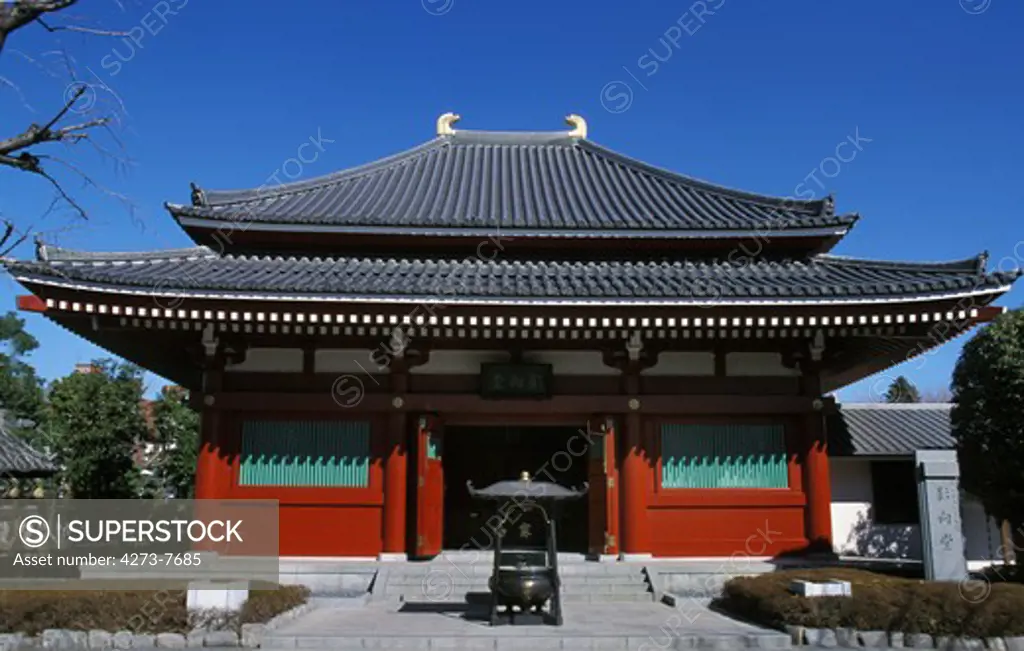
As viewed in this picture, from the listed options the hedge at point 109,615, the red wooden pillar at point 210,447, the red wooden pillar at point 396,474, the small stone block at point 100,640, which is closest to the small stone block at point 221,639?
the hedge at point 109,615

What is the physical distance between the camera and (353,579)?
13.7 metres

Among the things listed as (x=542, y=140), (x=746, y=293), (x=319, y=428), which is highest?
(x=542, y=140)

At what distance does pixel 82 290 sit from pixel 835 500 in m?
16.8

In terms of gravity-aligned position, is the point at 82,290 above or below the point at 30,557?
above

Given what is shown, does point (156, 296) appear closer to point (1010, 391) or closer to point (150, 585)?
point (150, 585)

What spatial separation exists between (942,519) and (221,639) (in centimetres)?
1016

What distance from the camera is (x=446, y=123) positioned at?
2309cm

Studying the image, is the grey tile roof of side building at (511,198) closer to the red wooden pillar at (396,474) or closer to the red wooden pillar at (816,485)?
the red wooden pillar at (396,474)

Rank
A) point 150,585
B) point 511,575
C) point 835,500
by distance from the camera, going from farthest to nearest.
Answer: point 835,500 < point 150,585 < point 511,575

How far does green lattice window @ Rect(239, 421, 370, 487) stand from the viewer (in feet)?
48.6

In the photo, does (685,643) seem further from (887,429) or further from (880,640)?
(887,429)

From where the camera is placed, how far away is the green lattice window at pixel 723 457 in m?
15.1

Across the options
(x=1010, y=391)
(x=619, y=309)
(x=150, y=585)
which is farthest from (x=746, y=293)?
(x=150, y=585)

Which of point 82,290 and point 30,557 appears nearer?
point 82,290
